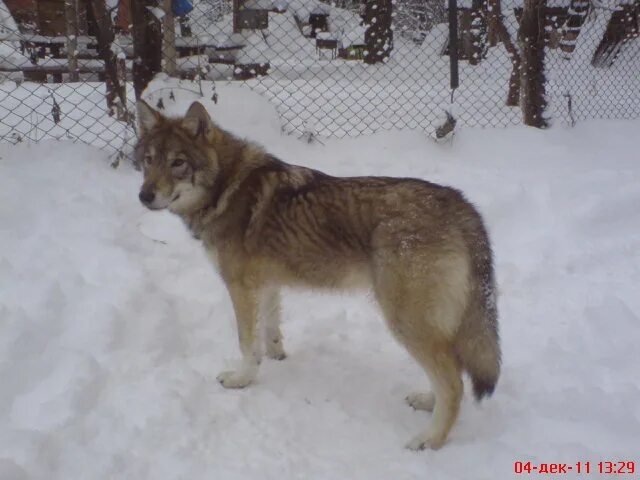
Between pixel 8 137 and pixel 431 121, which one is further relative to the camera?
pixel 431 121

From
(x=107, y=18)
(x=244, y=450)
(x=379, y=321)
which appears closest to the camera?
(x=244, y=450)

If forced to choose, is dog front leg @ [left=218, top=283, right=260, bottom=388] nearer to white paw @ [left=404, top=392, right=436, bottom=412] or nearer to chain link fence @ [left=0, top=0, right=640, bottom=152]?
white paw @ [left=404, top=392, right=436, bottom=412]

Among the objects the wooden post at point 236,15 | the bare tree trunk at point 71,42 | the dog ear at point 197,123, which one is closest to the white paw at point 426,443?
the dog ear at point 197,123

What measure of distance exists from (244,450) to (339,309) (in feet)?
4.62

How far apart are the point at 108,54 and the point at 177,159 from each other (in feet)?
8.36

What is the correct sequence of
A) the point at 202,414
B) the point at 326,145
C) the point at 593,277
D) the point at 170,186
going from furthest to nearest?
the point at 326,145 → the point at 593,277 → the point at 170,186 → the point at 202,414

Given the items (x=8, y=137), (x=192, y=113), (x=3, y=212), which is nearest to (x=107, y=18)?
(x=8, y=137)

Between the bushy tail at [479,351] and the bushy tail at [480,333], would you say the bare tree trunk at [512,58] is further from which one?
the bushy tail at [479,351]

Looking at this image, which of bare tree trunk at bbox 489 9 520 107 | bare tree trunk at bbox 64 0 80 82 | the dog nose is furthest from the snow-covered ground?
bare tree trunk at bbox 489 9 520 107

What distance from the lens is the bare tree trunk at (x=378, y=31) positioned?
8492 millimetres

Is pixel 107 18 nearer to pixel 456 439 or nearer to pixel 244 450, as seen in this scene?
pixel 244 450

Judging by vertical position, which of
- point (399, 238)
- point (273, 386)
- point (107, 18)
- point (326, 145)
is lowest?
point (273, 386)

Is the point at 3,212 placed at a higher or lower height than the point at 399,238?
lower

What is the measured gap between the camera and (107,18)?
4992mm
